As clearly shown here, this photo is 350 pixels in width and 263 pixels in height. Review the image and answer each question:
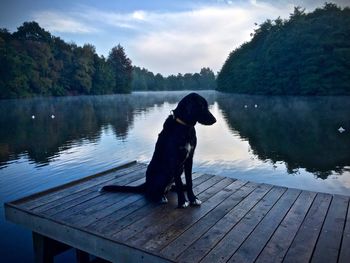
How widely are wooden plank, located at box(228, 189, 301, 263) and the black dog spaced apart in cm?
99

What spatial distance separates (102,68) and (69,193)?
8631cm

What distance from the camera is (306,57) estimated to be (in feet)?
169

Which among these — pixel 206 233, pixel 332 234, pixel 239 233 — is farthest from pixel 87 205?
pixel 332 234

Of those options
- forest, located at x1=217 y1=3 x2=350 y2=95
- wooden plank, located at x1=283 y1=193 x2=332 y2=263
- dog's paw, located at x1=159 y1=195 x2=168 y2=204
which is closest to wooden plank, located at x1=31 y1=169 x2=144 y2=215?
dog's paw, located at x1=159 y1=195 x2=168 y2=204

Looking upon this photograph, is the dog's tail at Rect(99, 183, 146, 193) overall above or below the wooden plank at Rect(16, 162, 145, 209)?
above

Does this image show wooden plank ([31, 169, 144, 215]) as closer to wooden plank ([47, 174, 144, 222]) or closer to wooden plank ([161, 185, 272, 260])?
wooden plank ([47, 174, 144, 222])

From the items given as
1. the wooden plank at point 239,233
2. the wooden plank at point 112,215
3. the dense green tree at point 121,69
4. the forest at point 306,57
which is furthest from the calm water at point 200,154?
the dense green tree at point 121,69

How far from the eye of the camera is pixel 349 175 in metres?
8.68

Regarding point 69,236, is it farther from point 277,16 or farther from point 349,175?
point 277,16

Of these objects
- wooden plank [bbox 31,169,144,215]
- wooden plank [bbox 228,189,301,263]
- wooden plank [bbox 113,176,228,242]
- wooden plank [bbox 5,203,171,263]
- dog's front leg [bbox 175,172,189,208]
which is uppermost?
dog's front leg [bbox 175,172,189,208]

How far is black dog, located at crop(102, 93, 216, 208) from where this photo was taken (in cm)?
380

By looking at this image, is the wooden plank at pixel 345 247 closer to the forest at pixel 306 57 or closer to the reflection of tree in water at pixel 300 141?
the reflection of tree in water at pixel 300 141

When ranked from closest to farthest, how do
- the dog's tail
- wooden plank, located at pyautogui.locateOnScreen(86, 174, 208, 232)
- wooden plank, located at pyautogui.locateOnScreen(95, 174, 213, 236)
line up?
1. wooden plank, located at pyautogui.locateOnScreen(95, 174, 213, 236)
2. wooden plank, located at pyautogui.locateOnScreen(86, 174, 208, 232)
3. the dog's tail

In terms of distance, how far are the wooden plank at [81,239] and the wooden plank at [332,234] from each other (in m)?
1.54
